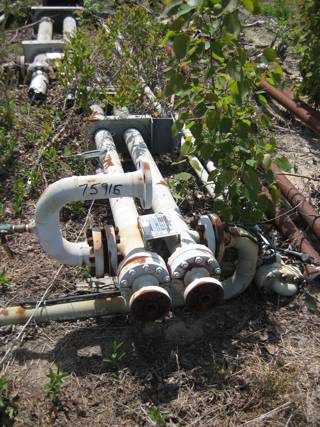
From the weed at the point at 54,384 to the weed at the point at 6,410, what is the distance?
160 millimetres

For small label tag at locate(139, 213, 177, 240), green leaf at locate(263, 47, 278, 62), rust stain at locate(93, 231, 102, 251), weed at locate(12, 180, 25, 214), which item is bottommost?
weed at locate(12, 180, 25, 214)

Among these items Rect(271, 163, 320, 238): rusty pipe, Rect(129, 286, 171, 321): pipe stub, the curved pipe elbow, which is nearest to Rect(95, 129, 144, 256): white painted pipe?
Rect(129, 286, 171, 321): pipe stub

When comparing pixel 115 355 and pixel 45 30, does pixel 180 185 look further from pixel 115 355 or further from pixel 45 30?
pixel 45 30

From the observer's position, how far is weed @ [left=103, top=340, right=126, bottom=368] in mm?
2258

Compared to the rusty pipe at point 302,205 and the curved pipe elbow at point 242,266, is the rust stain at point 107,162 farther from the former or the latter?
the rusty pipe at point 302,205

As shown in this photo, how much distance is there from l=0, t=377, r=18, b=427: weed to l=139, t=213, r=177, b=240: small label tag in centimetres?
93

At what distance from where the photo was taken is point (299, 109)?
4.48m

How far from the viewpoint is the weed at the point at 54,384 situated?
2.11 meters

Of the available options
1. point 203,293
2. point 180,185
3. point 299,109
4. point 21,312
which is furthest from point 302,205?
point 21,312

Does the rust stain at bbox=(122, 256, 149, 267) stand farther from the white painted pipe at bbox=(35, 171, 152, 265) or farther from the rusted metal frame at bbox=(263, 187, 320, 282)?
the rusted metal frame at bbox=(263, 187, 320, 282)

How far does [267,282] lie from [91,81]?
8.46ft

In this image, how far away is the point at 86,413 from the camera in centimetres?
211

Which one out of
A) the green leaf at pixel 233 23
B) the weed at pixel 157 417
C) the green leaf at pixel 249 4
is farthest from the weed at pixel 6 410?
the green leaf at pixel 249 4

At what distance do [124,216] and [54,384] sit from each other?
0.93 m
